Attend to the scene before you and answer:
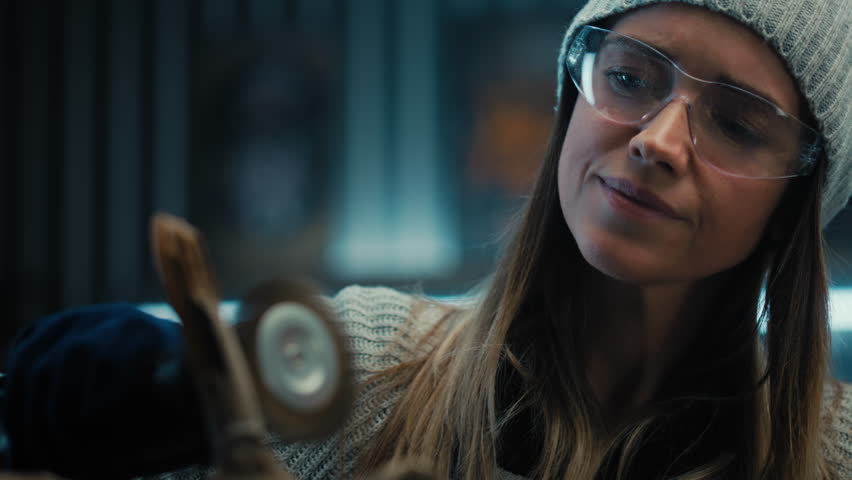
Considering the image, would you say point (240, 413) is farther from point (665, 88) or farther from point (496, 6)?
point (496, 6)

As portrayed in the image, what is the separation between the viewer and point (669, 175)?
2.49 feet

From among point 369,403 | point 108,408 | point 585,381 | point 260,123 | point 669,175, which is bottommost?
point 260,123

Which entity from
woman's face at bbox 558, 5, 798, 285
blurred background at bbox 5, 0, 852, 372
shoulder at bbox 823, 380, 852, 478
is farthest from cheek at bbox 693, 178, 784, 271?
blurred background at bbox 5, 0, 852, 372

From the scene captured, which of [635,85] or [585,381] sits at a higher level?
[635,85]

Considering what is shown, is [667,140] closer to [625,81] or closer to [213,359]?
[625,81]

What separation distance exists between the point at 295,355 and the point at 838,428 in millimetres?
869

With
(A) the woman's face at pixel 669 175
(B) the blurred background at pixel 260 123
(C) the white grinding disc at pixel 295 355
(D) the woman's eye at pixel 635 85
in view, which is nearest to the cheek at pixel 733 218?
(A) the woman's face at pixel 669 175

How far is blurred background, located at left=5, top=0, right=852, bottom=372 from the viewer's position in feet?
8.00

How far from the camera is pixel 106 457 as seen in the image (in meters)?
0.40

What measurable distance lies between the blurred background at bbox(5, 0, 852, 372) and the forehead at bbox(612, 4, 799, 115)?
64.3 inches

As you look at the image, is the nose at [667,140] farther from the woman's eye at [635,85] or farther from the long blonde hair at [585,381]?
the long blonde hair at [585,381]

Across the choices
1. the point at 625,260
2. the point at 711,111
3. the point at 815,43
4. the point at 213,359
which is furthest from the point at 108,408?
the point at 815,43

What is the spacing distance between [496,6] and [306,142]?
776mm

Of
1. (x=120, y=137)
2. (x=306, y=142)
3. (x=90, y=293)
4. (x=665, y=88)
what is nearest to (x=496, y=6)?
(x=306, y=142)
